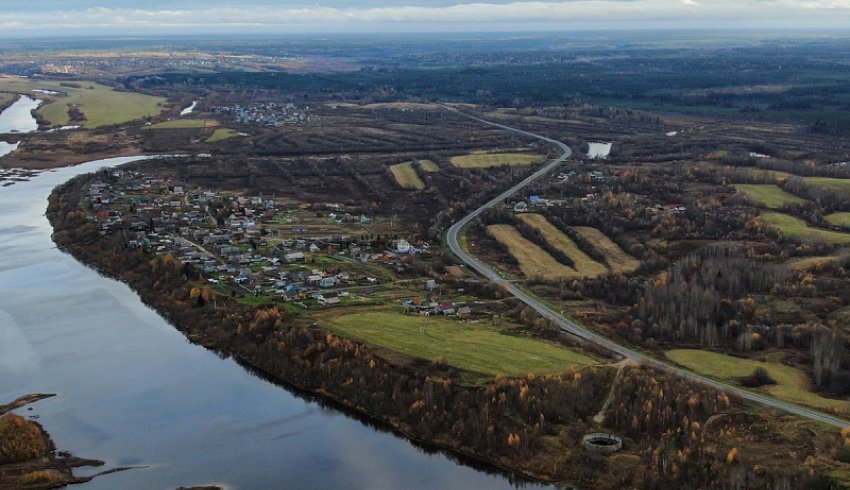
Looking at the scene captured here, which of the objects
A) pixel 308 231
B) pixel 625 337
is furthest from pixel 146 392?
pixel 308 231

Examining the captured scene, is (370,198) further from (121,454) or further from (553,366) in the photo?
(121,454)

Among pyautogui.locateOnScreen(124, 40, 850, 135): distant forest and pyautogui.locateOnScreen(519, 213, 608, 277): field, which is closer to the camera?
pyautogui.locateOnScreen(519, 213, 608, 277): field

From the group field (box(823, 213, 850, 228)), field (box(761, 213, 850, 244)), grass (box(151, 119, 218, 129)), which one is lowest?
field (box(823, 213, 850, 228))

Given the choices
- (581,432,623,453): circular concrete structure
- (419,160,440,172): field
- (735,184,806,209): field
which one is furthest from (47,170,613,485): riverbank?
(419,160,440,172): field

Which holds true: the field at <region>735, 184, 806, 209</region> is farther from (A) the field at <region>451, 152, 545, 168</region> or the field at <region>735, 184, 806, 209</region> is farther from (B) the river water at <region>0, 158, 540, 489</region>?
(B) the river water at <region>0, 158, 540, 489</region>

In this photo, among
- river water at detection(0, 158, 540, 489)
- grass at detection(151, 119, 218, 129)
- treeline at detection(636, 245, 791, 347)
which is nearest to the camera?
river water at detection(0, 158, 540, 489)
